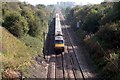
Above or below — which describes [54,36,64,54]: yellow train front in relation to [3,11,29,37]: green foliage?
below

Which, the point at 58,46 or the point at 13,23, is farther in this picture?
the point at 58,46

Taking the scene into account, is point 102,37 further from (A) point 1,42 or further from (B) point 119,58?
(A) point 1,42

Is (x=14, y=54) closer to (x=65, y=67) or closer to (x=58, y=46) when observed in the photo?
(x=65, y=67)

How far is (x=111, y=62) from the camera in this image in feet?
99.3

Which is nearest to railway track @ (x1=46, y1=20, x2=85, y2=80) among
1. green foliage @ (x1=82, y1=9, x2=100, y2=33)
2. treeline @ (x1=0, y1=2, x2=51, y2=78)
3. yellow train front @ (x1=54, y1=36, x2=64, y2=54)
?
yellow train front @ (x1=54, y1=36, x2=64, y2=54)

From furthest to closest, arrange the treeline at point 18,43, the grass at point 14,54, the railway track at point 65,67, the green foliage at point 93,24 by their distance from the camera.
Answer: the green foliage at point 93,24 < the railway track at point 65,67 < the treeline at point 18,43 < the grass at point 14,54

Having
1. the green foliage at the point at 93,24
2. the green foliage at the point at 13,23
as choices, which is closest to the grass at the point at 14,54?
the green foliage at the point at 13,23

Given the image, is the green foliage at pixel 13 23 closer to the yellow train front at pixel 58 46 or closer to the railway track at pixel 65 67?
the railway track at pixel 65 67

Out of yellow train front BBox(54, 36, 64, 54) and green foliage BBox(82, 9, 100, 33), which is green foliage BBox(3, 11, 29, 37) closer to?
yellow train front BBox(54, 36, 64, 54)

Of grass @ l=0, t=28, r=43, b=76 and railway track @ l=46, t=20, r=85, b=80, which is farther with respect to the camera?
railway track @ l=46, t=20, r=85, b=80

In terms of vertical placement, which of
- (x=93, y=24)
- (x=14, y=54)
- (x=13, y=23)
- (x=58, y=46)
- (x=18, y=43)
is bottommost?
(x=58, y=46)

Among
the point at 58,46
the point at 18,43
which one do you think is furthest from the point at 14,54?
the point at 58,46

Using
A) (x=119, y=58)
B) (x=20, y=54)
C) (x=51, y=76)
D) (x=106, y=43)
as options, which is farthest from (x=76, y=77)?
(x=106, y=43)

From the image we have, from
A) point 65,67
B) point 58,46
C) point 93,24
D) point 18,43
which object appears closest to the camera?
point 65,67
